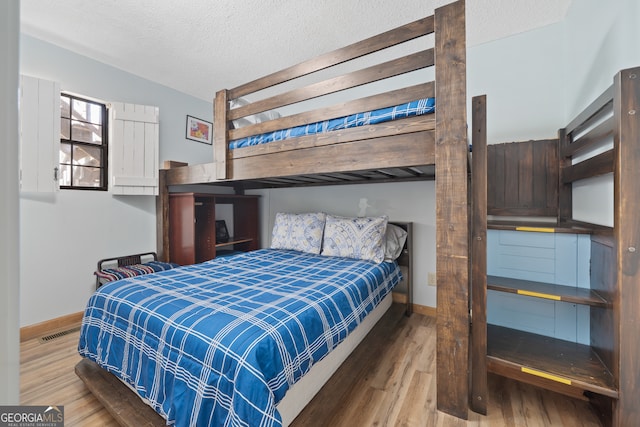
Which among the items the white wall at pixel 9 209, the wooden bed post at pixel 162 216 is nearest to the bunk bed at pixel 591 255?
the white wall at pixel 9 209

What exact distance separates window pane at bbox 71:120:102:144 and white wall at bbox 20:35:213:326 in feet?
0.95

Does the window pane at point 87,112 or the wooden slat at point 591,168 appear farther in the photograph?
the window pane at point 87,112

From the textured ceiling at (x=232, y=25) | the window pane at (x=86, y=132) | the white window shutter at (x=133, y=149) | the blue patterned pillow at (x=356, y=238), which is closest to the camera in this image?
the textured ceiling at (x=232, y=25)

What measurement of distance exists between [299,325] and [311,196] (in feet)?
7.27

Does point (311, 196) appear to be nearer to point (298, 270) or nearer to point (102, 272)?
point (298, 270)

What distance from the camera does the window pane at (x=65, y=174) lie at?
2381mm

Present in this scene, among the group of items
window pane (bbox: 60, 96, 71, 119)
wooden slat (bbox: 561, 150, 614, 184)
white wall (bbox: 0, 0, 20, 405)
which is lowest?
white wall (bbox: 0, 0, 20, 405)

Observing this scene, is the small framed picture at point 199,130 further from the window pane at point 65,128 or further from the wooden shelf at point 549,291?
the wooden shelf at point 549,291

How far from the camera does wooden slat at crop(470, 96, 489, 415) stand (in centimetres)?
132

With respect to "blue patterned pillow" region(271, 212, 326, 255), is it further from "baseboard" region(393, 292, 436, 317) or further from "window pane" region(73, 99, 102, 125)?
"window pane" region(73, 99, 102, 125)

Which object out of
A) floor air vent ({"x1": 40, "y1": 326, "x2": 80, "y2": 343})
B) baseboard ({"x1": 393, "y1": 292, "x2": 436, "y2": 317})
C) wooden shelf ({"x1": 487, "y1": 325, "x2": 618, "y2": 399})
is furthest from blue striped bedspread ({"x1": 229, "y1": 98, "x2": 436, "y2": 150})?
floor air vent ({"x1": 40, "y1": 326, "x2": 80, "y2": 343})

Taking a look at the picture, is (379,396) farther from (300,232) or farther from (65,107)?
(65,107)

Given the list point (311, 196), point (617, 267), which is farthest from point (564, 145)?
point (311, 196)

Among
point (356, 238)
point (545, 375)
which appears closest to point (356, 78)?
point (356, 238)
